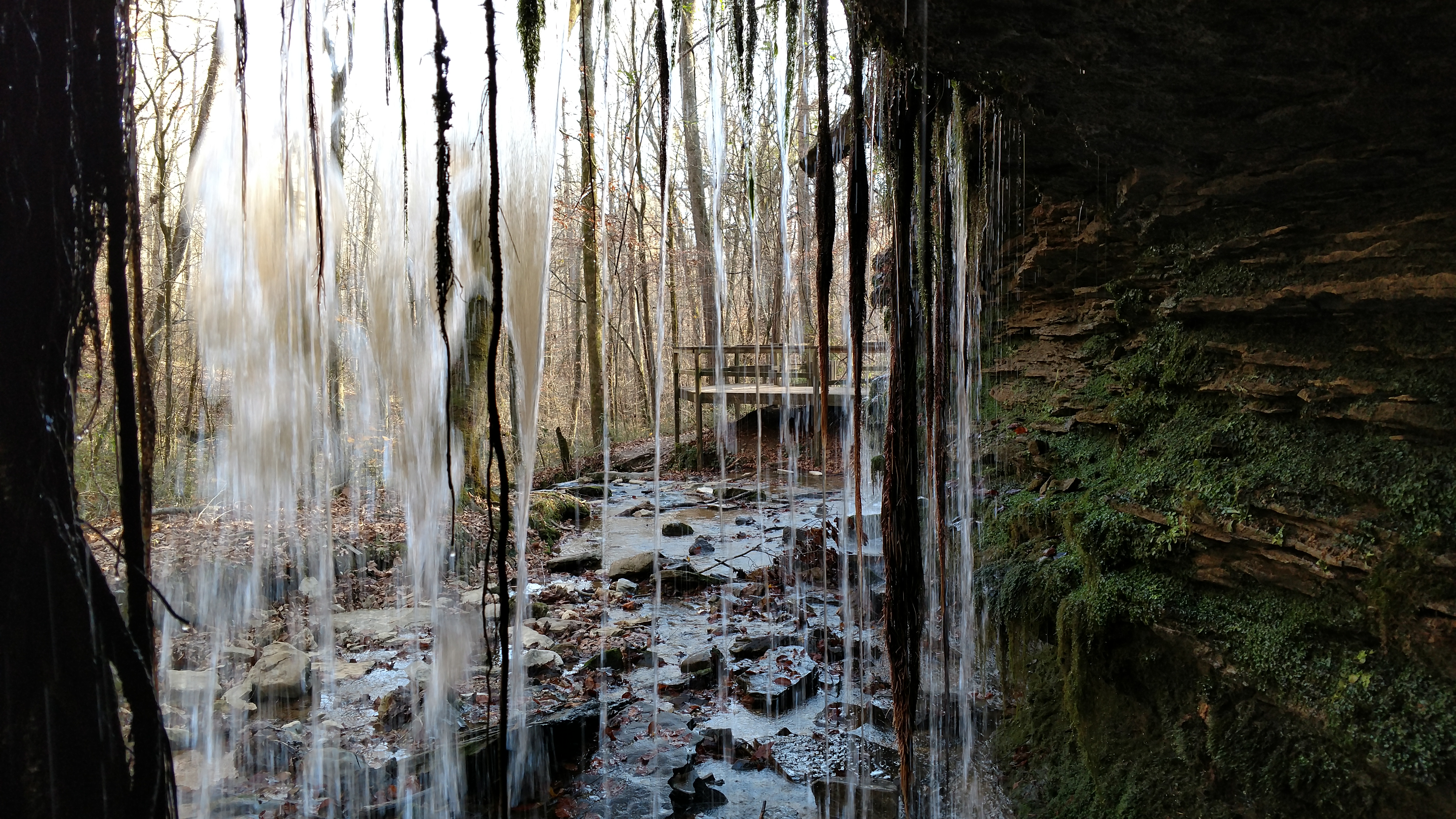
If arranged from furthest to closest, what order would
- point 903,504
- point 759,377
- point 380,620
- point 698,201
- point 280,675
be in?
point 698,201, point 759,377, point 380,620, point 280,675, point 903,504

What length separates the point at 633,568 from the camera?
7.66 meters

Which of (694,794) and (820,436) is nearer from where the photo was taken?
(694,794)

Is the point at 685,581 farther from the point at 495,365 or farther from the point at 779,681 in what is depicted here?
the point at 495,365

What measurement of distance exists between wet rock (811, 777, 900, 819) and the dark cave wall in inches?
27.4

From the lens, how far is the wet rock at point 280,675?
196 inches

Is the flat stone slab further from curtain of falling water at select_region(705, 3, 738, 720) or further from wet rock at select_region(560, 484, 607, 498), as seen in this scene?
wet rock at select_region(560, 484, 607, 498)

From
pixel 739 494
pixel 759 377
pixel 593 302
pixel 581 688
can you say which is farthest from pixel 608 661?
pixel 593 302

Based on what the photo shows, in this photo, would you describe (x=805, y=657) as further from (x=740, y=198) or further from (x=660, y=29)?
(x=740, y=198)

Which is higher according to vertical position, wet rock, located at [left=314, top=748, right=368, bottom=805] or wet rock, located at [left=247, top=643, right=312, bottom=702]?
wet rock, located at [left=247, top=643, right=312, bottom=702]

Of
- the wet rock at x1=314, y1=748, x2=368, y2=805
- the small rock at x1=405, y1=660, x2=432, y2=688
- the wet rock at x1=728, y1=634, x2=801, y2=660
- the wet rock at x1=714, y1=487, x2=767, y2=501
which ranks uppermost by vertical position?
the wet rock at x1=714, y1=487, x2=767, y2=501

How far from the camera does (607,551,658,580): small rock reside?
25.0ft

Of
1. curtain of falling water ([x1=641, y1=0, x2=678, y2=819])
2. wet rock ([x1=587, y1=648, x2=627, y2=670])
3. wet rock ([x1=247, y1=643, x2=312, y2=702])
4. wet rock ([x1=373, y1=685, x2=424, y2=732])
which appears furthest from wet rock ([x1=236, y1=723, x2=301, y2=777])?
wet rock ([x1=587, y1=648, x2=627, y2=670])

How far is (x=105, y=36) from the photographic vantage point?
198cm

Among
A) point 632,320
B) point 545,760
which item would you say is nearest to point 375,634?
point 545,760
